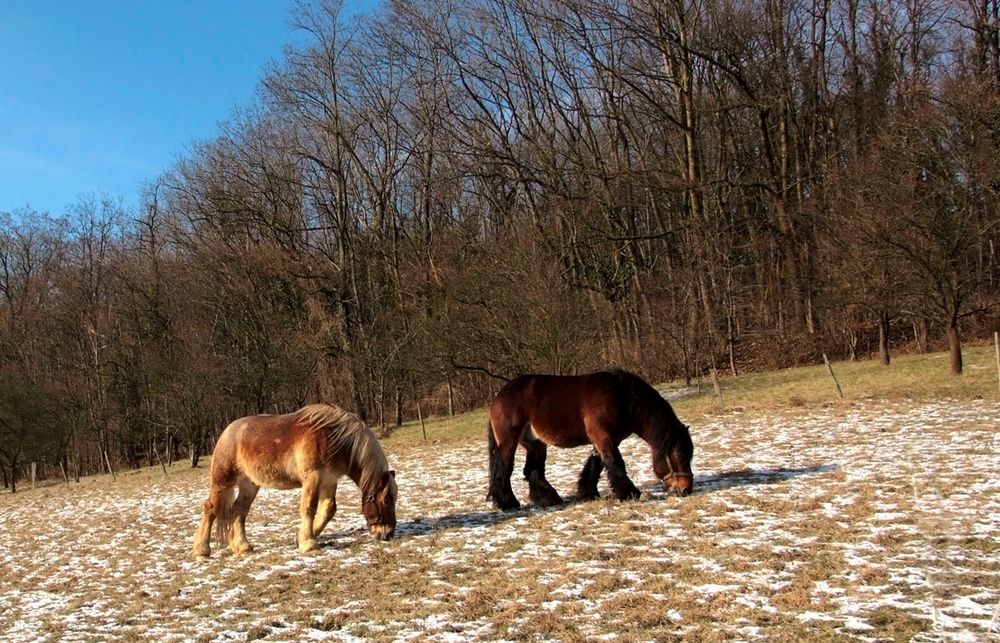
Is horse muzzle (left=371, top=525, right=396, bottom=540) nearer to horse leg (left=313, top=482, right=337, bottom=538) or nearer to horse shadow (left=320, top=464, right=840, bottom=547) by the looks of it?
horse shadow (left=320, top=464, right=840, bottom=547)

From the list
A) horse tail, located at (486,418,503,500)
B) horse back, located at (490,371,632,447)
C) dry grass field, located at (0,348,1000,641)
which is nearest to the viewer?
dry grass field, located at (0,348,1000,641)

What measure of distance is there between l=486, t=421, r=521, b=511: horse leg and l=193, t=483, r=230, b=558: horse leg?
10.4ft

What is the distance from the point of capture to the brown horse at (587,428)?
28.5 ft

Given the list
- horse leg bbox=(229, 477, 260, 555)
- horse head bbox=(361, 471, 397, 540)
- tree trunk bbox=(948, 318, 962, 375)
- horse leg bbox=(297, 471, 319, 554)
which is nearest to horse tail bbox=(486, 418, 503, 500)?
horse head bbox=(361, 471, 397, 540)

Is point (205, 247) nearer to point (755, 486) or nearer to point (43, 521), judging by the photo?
point (43, 521)

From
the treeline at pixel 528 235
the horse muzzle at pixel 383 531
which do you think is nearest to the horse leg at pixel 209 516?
the horse muzzle at pixel 383 531

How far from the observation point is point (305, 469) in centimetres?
832

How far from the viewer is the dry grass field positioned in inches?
189

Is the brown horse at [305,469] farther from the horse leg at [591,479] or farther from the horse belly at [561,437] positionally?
the horse leg at [591,479]

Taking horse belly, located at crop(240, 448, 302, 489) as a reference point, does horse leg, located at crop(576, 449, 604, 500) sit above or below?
below

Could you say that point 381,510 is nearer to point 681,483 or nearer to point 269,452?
point 269,452

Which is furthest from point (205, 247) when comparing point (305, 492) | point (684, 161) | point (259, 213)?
point (305, 492)

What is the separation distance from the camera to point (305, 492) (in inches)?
325

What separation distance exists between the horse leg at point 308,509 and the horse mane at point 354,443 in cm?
28
